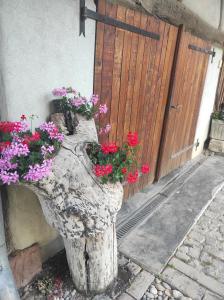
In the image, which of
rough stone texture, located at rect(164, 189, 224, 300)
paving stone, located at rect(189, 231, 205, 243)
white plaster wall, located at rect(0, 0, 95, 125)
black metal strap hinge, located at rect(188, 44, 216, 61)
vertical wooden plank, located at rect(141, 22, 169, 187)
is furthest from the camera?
black metal strap hinge, located at rect(188, 44, 216, 61)

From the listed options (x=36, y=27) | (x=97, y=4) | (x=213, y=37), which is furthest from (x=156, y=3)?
(x=213, y=37)

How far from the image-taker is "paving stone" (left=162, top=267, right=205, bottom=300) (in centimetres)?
186

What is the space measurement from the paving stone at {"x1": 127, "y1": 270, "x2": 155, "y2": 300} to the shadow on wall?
29.3 inches

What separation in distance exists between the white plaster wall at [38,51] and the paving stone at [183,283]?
5.17 ft

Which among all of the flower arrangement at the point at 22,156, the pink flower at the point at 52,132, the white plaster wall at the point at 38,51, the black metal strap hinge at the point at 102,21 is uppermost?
the black metal strap hinge at the point at 102,21

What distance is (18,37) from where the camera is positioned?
55.7 inches

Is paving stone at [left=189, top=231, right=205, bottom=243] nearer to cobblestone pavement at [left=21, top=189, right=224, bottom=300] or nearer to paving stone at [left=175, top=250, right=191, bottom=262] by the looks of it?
cobblestone pavement at [left=21, top=189, right=224, bottom=300]

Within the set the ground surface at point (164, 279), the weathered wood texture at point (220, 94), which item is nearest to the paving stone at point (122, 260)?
the ground surface at point (164, 279)

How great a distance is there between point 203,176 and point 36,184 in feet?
9.99

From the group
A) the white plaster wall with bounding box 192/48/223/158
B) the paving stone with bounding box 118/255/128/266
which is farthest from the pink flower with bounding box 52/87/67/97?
the white plaster wall with bounding box 192/48/223/158

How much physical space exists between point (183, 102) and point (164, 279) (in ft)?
7.64

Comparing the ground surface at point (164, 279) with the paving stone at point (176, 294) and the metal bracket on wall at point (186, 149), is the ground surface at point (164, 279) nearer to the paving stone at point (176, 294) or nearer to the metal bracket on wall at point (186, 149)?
the paving stone at point (176, 294)

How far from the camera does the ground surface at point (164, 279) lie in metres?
1.81

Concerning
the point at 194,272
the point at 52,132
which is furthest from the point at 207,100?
the point at 52,132
